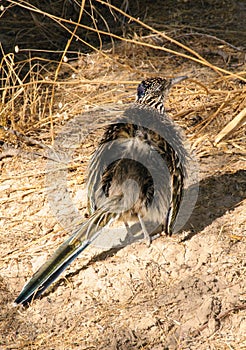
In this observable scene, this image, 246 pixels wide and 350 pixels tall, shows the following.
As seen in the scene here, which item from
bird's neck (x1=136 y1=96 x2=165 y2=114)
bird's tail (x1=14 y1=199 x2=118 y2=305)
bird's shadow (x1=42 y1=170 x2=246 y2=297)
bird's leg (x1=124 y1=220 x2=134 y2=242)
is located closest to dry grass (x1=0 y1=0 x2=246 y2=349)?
bird's shadow (x1=42 y1=170 x2=246 y2=297)

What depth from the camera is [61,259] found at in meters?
4.60

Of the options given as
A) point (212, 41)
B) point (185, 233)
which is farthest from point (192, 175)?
point (212, 41)

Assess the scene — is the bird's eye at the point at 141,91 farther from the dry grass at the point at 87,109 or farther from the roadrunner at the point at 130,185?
the roadrunner at the point at 130,185

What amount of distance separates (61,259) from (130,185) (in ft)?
2.32

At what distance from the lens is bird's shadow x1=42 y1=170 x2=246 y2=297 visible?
537 centimetres

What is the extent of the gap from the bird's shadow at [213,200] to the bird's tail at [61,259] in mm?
494

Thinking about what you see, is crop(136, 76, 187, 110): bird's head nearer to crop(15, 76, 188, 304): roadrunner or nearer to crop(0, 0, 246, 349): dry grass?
crop(0, 0, 246, 349): dry grass

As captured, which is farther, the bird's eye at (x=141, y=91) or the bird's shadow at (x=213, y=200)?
the bird's eye at (x=141, y=91)

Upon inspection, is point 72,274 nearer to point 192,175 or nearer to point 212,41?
point 192,175

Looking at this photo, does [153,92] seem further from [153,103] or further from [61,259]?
[61,259]

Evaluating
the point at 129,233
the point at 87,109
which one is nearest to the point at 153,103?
the point at 129,233

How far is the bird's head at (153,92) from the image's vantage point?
19.2ft

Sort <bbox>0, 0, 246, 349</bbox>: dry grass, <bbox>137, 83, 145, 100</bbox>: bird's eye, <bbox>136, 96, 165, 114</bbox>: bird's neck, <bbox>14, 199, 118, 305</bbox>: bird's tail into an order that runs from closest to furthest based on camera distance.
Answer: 1. <bbox>14, 199, 118, 305</bbox>: bird's tail
2. <bbox>0, 0, 246, 349</bbox>: dry grass
3. <bbox>136, 96, 165, 114</bbox>: bird's neck
4. <bbox>137, 83, 145, 100</bbox>: bird's eye

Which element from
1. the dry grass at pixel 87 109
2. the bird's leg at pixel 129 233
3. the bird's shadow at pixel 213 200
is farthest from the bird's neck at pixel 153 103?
the bird's leg at pixel 129 233
